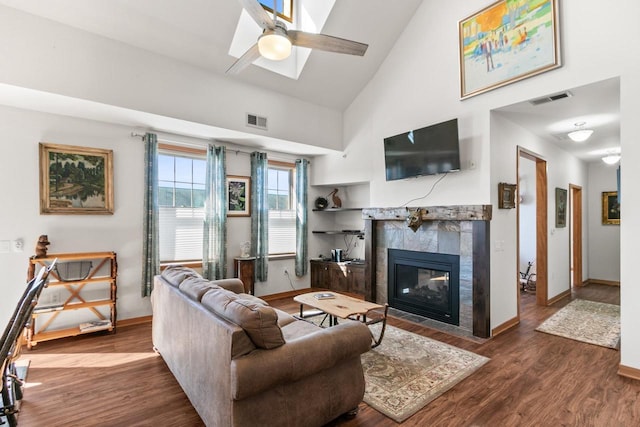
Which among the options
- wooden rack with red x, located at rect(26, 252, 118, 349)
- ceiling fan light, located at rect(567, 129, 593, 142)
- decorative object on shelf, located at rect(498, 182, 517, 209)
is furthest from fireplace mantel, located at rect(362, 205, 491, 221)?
wooden rack with red x, located at rect(26, 252, 118, 349)

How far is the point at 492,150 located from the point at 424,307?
2298 millimetres

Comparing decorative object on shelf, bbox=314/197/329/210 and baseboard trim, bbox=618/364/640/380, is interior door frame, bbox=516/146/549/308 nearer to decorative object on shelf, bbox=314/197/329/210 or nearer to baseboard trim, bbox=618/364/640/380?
baseboard trim, bbox=618/364/640/380

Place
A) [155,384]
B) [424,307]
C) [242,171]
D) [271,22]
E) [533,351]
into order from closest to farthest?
[271,22]
[155,384]
[533,351]
[424,307]
[242,171]

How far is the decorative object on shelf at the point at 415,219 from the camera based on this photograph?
14.0ft

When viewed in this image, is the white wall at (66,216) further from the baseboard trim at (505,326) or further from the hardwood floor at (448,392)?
the baseboard trim at (505,326)

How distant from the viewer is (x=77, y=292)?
12.5 feet

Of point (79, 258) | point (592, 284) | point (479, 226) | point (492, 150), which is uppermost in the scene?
point (492, 150)

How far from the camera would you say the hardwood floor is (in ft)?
7.29

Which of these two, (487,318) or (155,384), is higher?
(487,318)

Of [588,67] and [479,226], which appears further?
[479,226]

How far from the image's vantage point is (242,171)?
17.7 ft

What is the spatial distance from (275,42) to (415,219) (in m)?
2.86

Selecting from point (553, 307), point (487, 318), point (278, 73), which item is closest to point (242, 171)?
point (278, 73)

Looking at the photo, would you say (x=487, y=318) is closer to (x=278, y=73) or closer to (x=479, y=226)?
(x=479, y=226)
